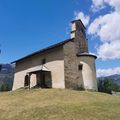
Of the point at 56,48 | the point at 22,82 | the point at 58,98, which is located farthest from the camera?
the point at 22,82

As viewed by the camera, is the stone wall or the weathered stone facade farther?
the weathered stone facade

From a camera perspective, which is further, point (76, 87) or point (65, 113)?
point (76, 87)

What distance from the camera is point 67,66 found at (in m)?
36.3

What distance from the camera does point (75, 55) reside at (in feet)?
125

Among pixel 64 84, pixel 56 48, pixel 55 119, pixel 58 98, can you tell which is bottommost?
pixel 55 119

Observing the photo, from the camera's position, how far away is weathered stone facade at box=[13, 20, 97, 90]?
36125 mm

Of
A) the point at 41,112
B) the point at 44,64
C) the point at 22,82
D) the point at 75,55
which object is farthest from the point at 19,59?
the point at 41,112

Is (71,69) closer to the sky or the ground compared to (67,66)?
closer to the ground

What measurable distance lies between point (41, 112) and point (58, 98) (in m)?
6.96

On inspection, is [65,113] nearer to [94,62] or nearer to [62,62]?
[62,62]

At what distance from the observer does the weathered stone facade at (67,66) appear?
36.1m

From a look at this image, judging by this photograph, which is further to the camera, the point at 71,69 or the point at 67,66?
the point at 71,69

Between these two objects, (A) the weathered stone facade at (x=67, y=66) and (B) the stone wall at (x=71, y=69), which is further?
(A) the weathered stone facade at (x=67, y=66)

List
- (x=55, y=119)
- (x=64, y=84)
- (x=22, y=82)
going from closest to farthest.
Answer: (x=55, y=119), (x=64, y=84), (x=22, y=82)
